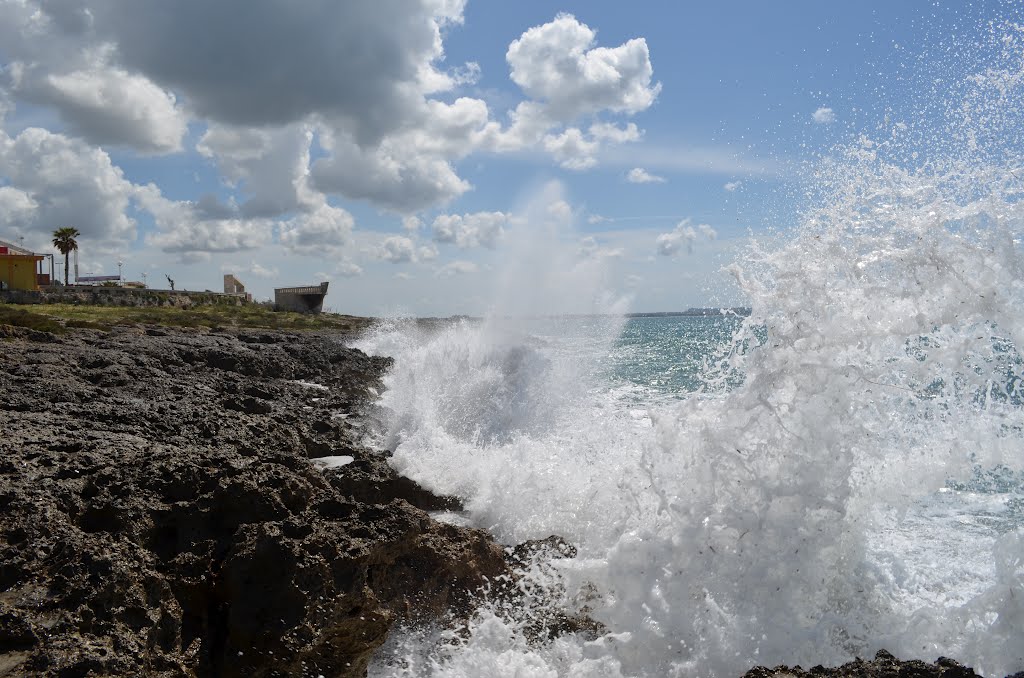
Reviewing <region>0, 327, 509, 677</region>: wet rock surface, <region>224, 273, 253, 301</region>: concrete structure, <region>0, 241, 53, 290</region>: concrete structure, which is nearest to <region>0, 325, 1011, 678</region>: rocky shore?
<region>0, 327, 509, 677</region>: wet rock surface

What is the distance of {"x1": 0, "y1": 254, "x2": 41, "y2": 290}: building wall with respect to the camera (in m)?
39.8

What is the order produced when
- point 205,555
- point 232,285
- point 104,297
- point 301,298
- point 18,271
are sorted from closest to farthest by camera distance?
point 205,555, point 104,297, point 18,271, point 301,298, point 232,285

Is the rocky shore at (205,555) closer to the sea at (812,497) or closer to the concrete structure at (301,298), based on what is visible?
the sea at (812,497)

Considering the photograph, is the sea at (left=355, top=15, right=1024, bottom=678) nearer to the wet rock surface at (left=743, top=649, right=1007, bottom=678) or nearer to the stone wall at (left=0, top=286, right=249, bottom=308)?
the wet rock surface at (left=743, top=649, right=1007, bottom=678)

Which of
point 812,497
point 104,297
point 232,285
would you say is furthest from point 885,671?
point 232,285

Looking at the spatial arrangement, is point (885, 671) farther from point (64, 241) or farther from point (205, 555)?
point (64, 241)

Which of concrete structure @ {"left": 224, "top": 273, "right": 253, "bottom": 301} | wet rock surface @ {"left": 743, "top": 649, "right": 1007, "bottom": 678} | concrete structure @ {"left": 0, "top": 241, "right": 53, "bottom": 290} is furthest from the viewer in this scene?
concrete structure @ {"left": 224, "top": 273, "right": 253, "bottom": 301}

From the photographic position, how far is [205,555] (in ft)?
15.1

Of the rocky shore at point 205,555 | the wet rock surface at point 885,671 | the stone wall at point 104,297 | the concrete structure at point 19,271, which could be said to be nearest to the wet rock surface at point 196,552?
the rocky shore at point 205,555

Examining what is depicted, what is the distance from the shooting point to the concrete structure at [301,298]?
50022 millimetres

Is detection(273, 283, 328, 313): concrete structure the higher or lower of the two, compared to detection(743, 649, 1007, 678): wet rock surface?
higher

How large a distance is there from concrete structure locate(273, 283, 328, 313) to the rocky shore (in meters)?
43.9

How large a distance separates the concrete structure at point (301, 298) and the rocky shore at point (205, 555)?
144 ft

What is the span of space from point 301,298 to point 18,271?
659 inches
